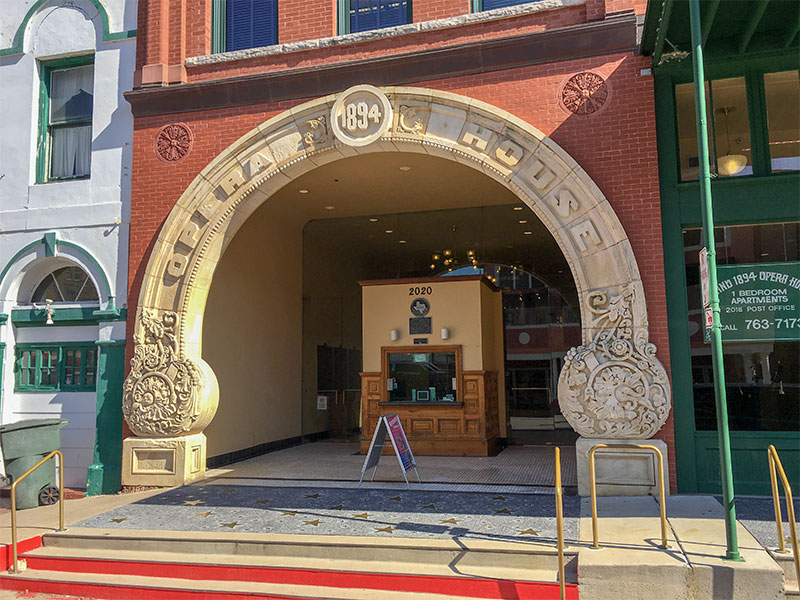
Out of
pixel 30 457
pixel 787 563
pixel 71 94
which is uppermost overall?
pixel 71 94

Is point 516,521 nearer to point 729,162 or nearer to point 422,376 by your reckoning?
point 729,162

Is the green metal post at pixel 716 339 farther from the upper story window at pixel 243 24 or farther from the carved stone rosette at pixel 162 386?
the carved stone rosette at pixel 162 386

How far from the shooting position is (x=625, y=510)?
25.6ft

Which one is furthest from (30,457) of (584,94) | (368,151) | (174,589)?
(584,94)

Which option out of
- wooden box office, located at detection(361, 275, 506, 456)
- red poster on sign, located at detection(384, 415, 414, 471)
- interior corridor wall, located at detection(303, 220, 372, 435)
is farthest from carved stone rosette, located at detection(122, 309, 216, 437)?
interior corridor wall, located at detection(303, 220, 372, 435)

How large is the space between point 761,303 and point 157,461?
867cm

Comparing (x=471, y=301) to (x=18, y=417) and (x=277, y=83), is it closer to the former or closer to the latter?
(x=277, y=83)

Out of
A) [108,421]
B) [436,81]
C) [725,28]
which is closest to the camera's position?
[725,28]

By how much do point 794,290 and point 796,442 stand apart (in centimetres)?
186

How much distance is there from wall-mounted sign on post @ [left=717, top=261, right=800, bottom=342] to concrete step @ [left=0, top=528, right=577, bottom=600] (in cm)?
404

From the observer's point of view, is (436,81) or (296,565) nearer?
(296,565)

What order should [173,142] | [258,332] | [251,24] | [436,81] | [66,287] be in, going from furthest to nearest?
[258,332], [66,287], [251,24], [173,142], [436,81]

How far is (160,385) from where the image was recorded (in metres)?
10.3

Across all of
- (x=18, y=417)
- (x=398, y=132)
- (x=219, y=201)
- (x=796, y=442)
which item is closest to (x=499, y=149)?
(x=398, y=132)
